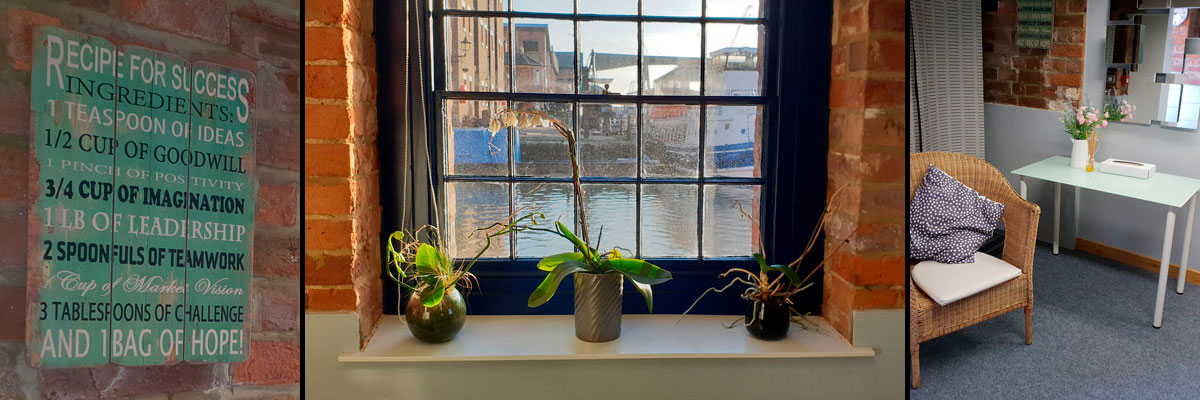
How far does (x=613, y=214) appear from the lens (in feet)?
4.87

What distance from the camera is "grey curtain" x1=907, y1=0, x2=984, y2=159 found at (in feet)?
9.76

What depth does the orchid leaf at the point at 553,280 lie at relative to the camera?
4.14 feet

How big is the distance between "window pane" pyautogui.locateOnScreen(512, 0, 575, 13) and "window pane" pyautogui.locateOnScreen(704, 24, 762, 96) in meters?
0.30

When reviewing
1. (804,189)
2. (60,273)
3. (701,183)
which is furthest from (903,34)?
(60,273)

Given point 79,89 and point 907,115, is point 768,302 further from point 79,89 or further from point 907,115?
point 79,89

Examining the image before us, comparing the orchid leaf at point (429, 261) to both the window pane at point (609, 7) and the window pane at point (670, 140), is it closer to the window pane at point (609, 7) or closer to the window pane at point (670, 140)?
the window pane at point (670, 140)

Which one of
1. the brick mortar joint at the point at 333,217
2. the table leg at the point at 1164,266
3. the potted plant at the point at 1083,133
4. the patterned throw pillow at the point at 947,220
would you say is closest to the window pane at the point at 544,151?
the brick mortar joint at the point at 333,217

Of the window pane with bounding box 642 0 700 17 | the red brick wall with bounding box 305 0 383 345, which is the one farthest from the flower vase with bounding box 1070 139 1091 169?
the red brick wall with bounding box 305 0 383 345

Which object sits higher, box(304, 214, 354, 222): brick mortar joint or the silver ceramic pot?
box(304, 214, 354, 222): brick mortar joint

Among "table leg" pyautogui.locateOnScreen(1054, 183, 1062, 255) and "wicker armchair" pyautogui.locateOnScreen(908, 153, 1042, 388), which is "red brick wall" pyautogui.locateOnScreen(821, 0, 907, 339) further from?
"table leg" pyautogui.locateOnScreen(1054, 183, 1062, 255)

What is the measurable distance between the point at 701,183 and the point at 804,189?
22 centimetres

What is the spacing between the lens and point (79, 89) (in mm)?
404

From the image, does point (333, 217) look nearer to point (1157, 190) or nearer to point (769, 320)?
point (769, 320)

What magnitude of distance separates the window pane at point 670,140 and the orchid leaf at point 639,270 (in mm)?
251
